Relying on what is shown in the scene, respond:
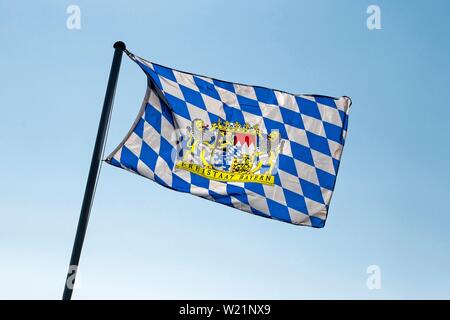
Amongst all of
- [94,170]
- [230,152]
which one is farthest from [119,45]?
[230,152]

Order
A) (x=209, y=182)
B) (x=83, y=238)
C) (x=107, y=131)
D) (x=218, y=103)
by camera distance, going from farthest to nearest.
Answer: (x=218, y=103)
(x=209, y=182)
(x=107, y=131)
(x=83, y=238)

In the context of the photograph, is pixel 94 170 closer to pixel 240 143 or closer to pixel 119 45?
pixel 119 45

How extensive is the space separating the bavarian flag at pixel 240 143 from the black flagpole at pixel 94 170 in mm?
534

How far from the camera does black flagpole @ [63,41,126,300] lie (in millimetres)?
6824

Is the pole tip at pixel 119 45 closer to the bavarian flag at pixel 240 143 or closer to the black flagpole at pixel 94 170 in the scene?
the black flagpole at pixel 94 170

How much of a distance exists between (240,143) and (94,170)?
2920mm

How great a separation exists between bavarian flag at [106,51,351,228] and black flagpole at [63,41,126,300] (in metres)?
0.53

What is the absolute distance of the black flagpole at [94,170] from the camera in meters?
6.82

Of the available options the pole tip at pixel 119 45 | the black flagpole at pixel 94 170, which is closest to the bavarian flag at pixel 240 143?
the pole tip at pixel 119 45
